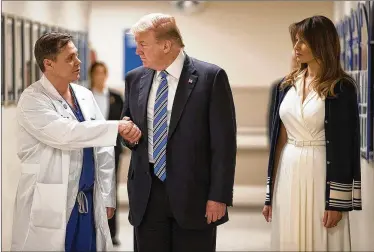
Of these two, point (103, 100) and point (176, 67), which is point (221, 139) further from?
point (103, 100)

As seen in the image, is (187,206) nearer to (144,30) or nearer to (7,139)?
(144,30)

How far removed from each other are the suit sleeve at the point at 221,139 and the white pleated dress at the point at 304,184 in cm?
24

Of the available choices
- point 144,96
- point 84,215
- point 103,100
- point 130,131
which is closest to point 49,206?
point 84,215

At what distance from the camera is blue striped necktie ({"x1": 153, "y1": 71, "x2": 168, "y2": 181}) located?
3111 millimetres

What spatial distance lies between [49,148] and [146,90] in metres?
0.52

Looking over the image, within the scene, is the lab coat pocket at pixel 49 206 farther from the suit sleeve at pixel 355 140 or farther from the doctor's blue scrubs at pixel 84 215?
the suit sleeve at pixel 355 140

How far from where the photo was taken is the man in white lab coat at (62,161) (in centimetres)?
330

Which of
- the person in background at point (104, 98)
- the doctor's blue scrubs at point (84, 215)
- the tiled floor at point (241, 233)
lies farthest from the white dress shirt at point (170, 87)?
the person in background at point (104, 98)

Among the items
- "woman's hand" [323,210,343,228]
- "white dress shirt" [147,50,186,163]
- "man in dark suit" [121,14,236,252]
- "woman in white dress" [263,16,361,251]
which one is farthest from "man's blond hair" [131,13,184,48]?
"woman's hand" [323,210,343,228]

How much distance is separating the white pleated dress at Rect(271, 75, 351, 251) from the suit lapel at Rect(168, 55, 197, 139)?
38cm

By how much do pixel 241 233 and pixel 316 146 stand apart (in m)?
3.44

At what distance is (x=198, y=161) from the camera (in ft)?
10.2

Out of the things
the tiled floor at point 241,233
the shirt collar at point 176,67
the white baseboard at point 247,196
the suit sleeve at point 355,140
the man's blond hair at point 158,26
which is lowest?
the tiled floor at point 241,233

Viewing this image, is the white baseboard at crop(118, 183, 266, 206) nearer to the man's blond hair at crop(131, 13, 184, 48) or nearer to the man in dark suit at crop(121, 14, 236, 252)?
the man in dark suit at crop(121, 14, 236, 252)
